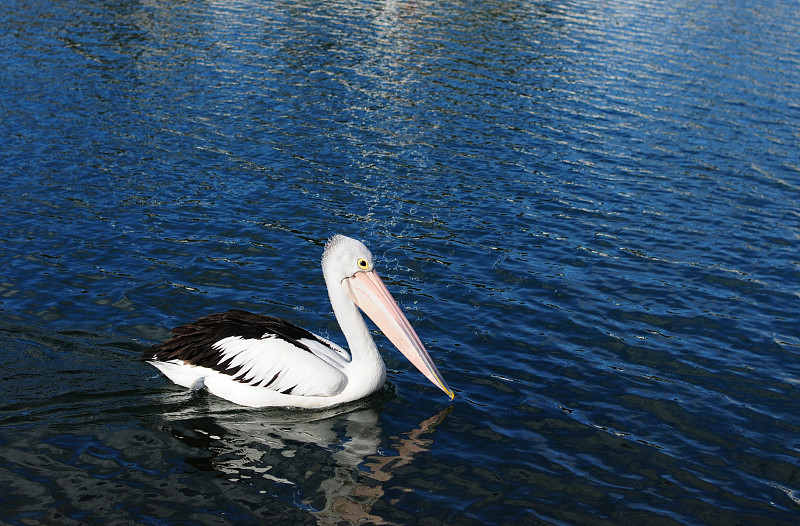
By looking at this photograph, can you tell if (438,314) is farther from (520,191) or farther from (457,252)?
(520,191)

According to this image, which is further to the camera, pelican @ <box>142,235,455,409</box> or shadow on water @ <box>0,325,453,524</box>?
pelican @ <box>142,235,455,409</box>

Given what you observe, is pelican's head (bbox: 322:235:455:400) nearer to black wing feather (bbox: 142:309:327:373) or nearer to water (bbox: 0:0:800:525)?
water (bbox: 0:0:800:525)

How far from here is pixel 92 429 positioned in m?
7.20

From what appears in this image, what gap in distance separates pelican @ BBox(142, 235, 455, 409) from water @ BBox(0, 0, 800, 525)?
24 cm

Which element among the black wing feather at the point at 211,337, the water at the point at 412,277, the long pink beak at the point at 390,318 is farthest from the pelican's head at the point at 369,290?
the black wing feather at the point at 211,337

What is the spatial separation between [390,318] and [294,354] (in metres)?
1.06

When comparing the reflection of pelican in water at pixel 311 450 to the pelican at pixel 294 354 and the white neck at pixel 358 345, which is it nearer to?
the pelican at pixel 294 354

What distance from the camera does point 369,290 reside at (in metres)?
8.07

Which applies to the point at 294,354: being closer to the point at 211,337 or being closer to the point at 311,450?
the point at 211,337

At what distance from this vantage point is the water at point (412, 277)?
6906mm

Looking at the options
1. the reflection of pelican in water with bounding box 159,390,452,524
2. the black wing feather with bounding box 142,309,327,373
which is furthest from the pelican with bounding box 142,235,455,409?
the reflection of pelican in water with bounding box 159,390,452,524

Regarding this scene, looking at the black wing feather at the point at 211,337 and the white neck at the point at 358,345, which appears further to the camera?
the white neck at the point at 358,345

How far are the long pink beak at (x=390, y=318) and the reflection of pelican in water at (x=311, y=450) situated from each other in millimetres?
525

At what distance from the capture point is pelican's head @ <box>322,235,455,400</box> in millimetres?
7926
